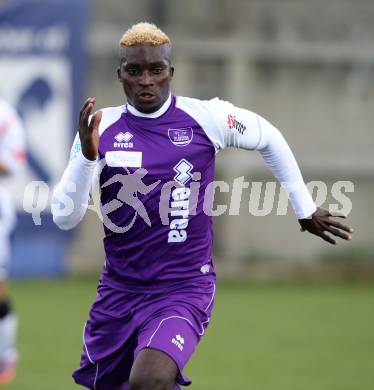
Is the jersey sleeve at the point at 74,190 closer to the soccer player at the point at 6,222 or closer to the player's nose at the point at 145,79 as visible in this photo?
the player's nose at the point at 145,79

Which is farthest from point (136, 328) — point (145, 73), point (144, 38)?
point (144, 38)

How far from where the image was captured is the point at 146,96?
6.25m

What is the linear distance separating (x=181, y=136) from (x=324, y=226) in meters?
0.93

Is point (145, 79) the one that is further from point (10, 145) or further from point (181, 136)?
point (10, 145)

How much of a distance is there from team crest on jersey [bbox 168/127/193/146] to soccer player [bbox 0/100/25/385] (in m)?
4.10

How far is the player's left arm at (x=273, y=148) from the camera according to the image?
6.45 meters

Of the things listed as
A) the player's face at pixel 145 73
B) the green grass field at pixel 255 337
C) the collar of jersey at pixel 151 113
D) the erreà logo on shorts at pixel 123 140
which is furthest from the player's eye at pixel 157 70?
the green grass field at pixel 255 337

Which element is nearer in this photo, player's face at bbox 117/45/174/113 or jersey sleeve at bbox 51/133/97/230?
jersey sleeve at bbox 51/133/97/230

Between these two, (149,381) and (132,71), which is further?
(132,71)

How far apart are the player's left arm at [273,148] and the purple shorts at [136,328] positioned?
0.66 meters

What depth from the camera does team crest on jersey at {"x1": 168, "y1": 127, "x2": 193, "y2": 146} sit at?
20.8 ft

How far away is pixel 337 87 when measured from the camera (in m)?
20.9

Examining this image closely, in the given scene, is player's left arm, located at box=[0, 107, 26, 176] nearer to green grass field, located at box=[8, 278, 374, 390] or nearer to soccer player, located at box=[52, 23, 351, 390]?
green grass field, located at box=[8, 278, 374, 390]

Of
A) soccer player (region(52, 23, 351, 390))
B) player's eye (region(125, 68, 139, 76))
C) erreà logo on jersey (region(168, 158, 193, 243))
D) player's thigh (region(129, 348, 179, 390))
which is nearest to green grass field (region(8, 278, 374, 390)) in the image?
soccer player (region(52, 23, 351, 390))
